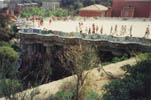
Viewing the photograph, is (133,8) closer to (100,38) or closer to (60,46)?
(60,46)

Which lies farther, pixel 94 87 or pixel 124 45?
pixel 124 45

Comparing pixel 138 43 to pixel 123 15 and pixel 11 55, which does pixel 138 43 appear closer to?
pixel 11 55

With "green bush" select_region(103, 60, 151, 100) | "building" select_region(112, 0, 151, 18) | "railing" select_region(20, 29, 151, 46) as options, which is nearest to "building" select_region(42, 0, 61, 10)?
"building" select_region(112, 0, 151, 18)

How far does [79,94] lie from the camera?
602 cm

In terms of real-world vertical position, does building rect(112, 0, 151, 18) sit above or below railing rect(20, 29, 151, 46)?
above

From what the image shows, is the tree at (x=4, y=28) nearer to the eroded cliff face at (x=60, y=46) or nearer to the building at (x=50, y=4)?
the eroded cliff face at (x=60, y=46)

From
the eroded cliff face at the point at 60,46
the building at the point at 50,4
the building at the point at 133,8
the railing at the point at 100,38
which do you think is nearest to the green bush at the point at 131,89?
the eroded cliff face at the point at 60,46

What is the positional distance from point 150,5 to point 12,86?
3152cm

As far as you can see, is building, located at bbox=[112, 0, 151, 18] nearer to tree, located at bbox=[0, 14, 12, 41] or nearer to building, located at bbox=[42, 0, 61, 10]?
tree, located at bbox=[0, 14, 12, 41]

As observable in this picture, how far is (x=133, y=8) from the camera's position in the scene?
3259 cm

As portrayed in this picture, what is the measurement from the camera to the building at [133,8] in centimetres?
3172

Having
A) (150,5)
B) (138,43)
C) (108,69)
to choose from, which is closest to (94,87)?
(108,69)

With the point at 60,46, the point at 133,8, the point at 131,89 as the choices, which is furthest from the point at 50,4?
the point at 131,89

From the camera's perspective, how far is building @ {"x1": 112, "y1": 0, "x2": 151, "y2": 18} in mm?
31719
